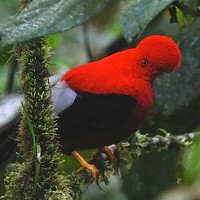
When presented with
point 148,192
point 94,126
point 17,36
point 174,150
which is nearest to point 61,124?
point 94,126

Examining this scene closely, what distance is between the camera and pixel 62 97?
5.13ft

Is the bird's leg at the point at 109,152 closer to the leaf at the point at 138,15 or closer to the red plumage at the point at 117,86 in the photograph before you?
the red plumage at the point at 117,86

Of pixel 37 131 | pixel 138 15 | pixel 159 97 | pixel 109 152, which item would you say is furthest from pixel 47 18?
pixel 159 97

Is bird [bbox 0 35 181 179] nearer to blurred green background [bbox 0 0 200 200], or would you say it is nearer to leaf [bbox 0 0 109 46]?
blurred green background [bbox 0 0 200 200]

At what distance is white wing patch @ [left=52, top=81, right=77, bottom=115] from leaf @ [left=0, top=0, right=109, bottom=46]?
0.43 m

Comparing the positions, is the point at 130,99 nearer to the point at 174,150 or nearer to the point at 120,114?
the point at 120,114

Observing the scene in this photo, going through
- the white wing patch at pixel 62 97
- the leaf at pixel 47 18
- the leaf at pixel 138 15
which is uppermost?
the leaf at pixel 47 18

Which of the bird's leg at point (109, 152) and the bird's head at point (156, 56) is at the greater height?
the bird's head at point (156, 56)

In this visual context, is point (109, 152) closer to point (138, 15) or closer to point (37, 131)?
point (37, 131)

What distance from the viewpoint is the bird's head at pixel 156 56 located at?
1.59m

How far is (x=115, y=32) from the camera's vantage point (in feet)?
10.8

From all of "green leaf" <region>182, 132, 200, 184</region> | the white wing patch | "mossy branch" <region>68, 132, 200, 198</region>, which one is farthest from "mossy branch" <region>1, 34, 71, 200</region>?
"green leaf" <region>182, 132, 200, 184</region>

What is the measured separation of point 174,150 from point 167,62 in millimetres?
712

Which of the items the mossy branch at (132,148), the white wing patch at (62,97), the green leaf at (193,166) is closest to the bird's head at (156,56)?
the white wing patch at (62,97)
